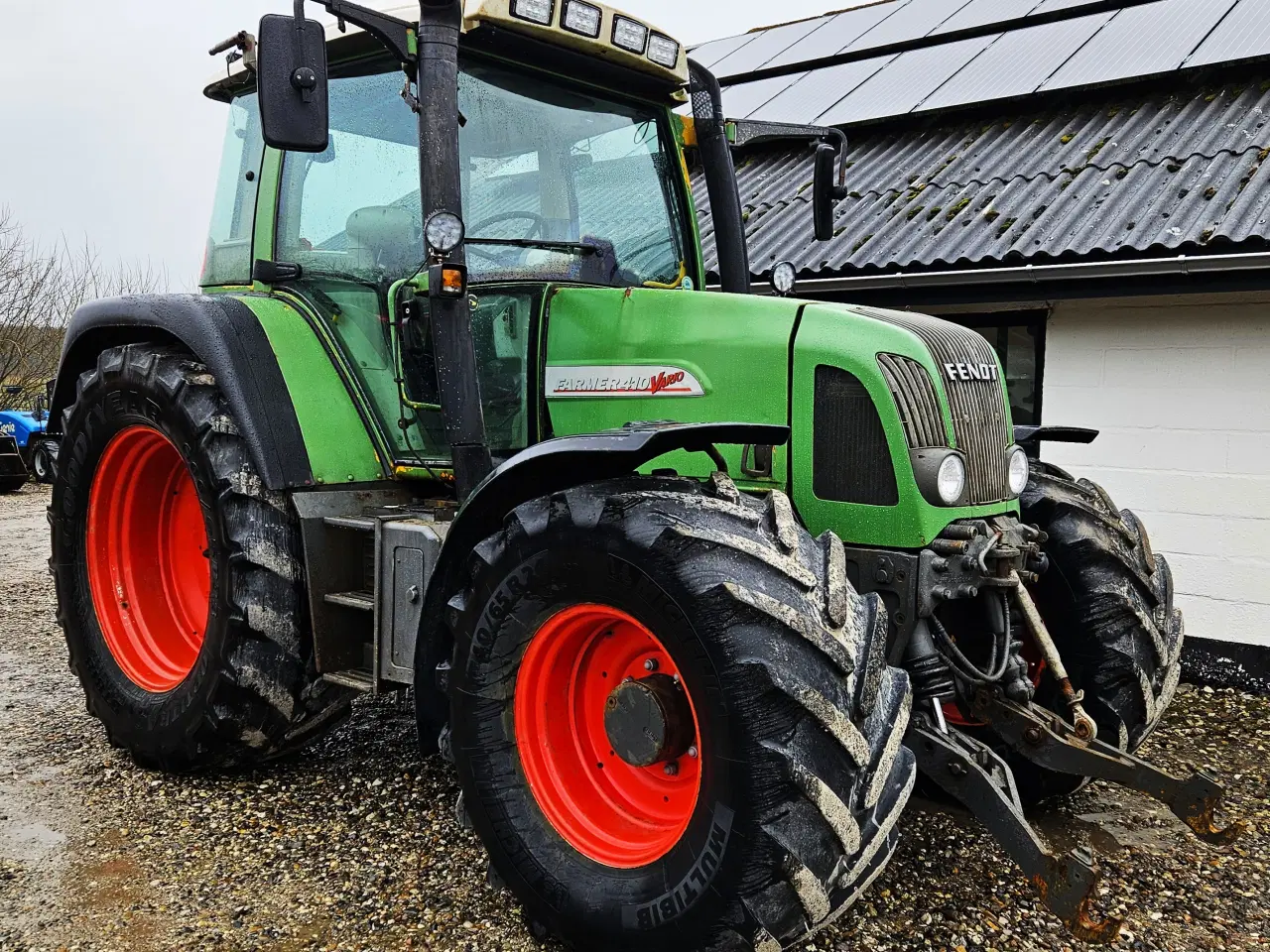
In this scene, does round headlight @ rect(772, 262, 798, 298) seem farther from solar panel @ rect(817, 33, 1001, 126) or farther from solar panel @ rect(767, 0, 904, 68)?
solar panel @ rect(767, 0, 904, 68)

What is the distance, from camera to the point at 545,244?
3.83 meters

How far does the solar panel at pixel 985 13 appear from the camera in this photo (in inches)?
367

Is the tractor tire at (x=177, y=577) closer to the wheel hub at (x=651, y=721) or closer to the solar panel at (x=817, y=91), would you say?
the wheel hub at (x=651, y=721)

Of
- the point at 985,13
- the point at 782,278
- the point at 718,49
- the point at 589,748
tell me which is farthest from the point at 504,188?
the point at 718,49

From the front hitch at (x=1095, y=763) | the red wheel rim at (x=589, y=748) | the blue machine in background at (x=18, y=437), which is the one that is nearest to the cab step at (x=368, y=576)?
the red wheel rim at (x=589, y=748)

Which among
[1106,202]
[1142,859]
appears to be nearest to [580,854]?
[1142,859]

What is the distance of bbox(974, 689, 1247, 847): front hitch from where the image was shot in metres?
2.98

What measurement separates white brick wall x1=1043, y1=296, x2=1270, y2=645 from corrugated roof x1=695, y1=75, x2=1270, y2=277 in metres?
0.42

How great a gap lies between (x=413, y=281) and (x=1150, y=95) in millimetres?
5782

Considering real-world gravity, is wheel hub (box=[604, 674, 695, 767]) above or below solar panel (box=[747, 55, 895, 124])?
below

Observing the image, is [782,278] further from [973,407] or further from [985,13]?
[985,13]

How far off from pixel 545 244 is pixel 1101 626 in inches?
87.7

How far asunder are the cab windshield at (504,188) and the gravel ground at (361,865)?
1867mm

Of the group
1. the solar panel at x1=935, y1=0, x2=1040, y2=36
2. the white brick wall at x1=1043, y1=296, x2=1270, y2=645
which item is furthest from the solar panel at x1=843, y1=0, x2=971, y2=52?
the white brick wall at x1=1043, y1=296, x2=1270, y2=645
